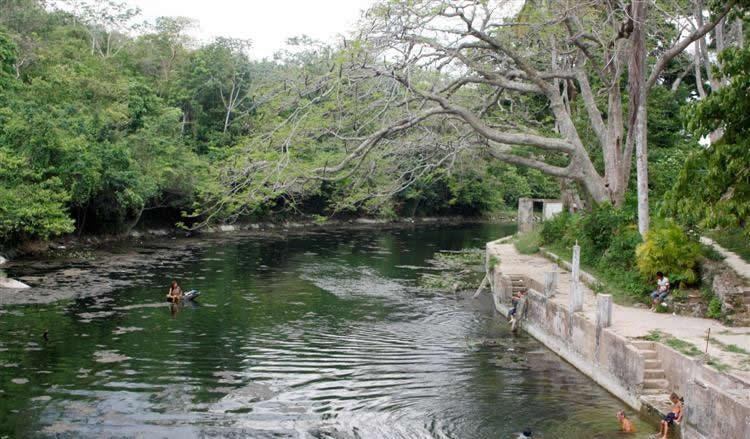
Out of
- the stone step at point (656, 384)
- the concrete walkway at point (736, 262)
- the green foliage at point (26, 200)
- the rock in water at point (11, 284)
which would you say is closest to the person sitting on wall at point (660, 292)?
the concrete walkway at point (736, 262)

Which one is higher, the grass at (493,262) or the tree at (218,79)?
the tree at (218,79)

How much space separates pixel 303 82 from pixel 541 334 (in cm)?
1047

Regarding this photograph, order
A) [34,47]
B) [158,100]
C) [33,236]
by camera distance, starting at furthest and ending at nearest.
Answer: [158,100]
[34,47]
[33,236]

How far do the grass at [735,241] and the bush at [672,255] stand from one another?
1811 mm

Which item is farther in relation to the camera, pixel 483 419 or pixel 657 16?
pixel 657 16

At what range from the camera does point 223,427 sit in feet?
46.1

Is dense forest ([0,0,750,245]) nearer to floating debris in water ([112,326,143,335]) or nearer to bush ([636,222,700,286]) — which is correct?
bush ([636,222,700,286])

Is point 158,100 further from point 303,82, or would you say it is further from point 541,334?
point 541,334

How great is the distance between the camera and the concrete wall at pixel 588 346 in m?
15.6

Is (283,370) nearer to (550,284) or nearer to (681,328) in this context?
(550,284)

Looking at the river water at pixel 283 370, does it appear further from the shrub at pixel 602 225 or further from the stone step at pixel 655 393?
the shrub at pixel 602 225

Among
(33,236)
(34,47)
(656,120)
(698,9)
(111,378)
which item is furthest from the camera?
(34,47)

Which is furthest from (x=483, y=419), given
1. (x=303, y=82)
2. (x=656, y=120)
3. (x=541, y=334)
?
(x=656, y=120)

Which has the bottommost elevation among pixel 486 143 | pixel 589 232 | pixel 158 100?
pixel 589 232
